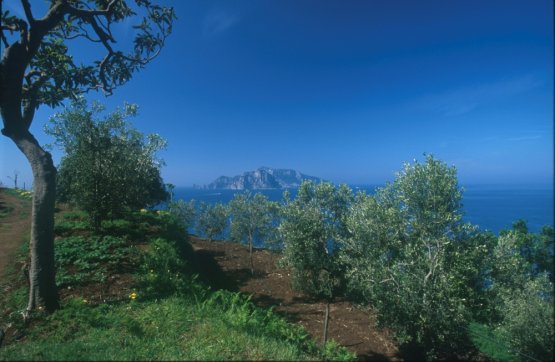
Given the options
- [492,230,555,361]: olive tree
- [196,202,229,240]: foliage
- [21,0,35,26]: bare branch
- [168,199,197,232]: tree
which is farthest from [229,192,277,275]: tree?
[21,0,35,26]: bare branch

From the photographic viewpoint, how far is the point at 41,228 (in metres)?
8.85

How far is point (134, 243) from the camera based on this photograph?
17.2 m

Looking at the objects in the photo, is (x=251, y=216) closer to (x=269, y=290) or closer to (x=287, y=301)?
(x=269, y=290)

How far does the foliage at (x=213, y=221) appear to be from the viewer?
35.3 meters

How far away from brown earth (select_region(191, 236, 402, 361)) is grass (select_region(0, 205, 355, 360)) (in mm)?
5644

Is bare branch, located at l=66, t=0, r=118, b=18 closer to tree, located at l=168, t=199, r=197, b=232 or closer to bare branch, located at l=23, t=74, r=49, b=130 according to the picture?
bare branch, located at l=23, t=74, r=49, b=130

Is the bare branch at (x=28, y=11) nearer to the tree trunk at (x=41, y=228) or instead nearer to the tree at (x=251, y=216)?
the tree trunk at (x=41, y=228)

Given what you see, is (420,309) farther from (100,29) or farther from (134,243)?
(100,29)

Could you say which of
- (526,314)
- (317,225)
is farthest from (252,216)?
(526,314)

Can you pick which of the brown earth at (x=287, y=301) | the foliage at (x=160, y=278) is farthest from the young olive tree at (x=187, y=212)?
the foliage at (x=160, y=278)

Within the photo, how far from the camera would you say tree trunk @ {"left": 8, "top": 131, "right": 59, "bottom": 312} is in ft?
28.9

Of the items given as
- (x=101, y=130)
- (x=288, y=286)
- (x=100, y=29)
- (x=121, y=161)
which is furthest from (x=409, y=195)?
(x=101, y=130)

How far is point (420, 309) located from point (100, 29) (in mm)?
16852

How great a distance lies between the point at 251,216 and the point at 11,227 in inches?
811
